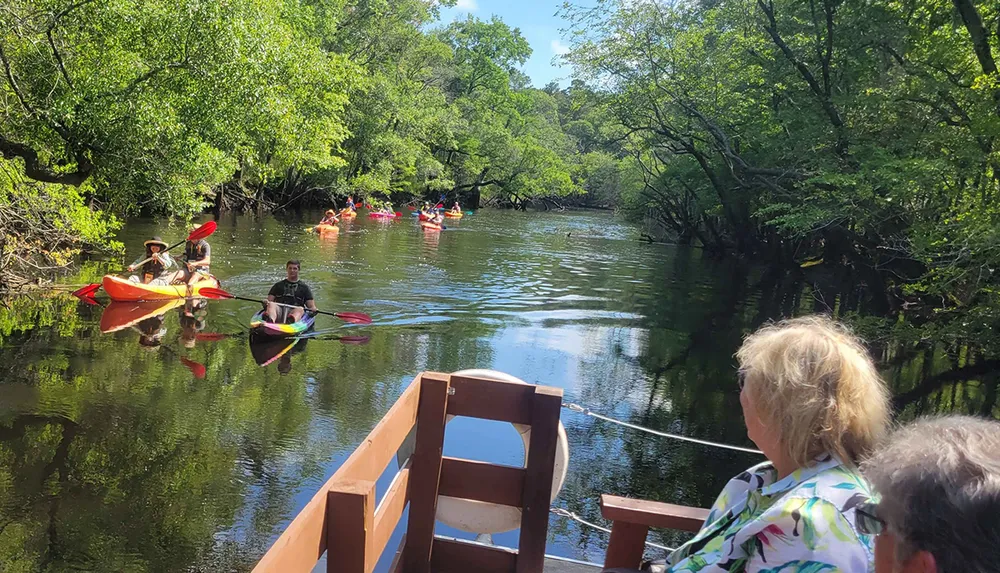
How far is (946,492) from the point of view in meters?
0.96

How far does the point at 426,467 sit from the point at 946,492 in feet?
6.53

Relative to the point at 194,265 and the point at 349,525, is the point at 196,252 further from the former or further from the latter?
the point at 349,525

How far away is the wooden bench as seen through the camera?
2.34 meters

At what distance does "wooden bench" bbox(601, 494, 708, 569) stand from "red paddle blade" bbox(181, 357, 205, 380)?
23.7 feet

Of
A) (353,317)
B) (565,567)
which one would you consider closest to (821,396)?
(565,567)

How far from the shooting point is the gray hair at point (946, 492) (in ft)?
3.07

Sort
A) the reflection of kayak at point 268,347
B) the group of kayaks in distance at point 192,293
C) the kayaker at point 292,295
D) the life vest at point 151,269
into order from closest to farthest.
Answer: the reflection of kayak at point 268,347
the group of kayaks in distance at point 192,293
the kayaker at point 292,295
the life vest at point 151,269

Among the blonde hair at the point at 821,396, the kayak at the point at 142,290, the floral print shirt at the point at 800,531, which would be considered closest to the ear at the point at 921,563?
the floral print shirt at the point at 800,531

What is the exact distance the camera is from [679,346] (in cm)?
1265

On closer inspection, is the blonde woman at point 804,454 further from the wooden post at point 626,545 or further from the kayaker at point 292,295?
the kayaker at point 292,295

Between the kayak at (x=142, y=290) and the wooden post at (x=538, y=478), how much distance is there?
36.0 feet

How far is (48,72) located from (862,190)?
1412 centimetres

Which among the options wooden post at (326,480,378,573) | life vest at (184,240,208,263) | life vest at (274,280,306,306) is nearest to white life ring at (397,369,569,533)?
wooden post at (326,480,378,573)

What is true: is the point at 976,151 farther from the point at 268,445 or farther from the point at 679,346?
the point at 268,445
